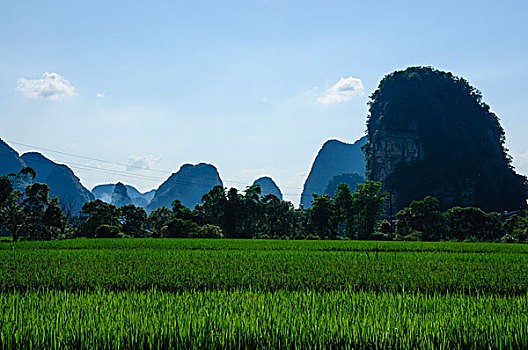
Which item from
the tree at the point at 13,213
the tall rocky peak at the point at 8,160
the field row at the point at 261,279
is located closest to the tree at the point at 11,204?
the tree at the point at 13,213

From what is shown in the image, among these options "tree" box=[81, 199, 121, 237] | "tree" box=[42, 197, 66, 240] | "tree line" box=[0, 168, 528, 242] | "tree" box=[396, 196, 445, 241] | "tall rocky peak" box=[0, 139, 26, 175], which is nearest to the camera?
"tree" box=[42, 197, 66, 240]

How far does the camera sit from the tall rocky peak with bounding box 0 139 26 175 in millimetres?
156250

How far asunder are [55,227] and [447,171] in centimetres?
9055

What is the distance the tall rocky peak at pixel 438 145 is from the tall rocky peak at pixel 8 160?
495ft

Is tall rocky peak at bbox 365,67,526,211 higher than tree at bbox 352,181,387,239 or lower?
higher

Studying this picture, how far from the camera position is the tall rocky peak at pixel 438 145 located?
3629 inches

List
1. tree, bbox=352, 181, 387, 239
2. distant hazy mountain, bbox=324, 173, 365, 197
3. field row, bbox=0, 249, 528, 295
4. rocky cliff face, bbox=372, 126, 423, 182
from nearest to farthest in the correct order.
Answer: field row, bbox=0, 249, 528, 295 < tree, bbox=352, 181, 387, 239 < rocky cliff face, bbox=372, 126, 423, 182 < distant hazy mountain, bbox=324, 173, 365, 197

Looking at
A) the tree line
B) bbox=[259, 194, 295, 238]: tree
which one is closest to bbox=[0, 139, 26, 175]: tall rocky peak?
the tree line

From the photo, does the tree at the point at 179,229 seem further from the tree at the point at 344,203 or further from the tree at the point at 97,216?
the tree at the point at 344,203

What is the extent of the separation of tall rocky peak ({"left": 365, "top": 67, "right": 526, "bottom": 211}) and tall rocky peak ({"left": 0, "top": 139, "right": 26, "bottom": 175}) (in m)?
151

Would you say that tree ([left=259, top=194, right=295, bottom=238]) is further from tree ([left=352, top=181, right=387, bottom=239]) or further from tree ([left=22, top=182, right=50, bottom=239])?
tree ([left=22, top=182, right=50, bottom=239])

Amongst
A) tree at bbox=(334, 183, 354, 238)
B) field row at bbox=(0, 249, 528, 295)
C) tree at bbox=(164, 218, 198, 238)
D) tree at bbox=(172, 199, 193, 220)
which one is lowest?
tree at bbox=(164, 218, 198, 238)

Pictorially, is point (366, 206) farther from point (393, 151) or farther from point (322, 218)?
point (393, 151)

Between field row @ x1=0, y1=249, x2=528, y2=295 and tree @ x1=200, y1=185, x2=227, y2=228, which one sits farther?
tree @ x1=200, y1=185, x2=227, y2=228
